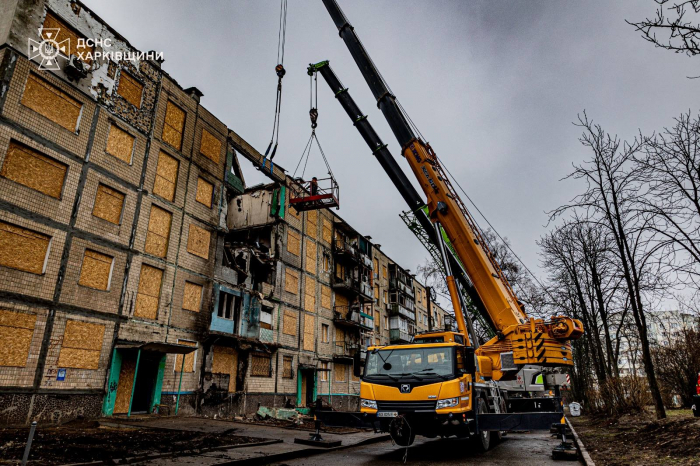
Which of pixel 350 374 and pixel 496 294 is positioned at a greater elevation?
pixel 496 294

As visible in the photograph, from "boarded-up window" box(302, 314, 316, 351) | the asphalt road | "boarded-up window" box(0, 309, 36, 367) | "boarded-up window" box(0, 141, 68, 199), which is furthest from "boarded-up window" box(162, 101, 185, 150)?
the asphalt road

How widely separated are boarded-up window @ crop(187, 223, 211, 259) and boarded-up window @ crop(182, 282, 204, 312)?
165 centimetres

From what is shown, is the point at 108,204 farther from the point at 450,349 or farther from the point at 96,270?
the point at 450,349

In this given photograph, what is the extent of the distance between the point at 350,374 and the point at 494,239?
641 inches

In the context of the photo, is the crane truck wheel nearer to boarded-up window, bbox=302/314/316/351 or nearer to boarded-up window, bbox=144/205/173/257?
boarded-up window, bbox=144/205/173/257

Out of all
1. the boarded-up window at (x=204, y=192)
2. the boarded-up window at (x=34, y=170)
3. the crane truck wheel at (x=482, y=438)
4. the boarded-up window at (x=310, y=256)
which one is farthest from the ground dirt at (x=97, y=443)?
the boarded-up window at (x=310, y=256)

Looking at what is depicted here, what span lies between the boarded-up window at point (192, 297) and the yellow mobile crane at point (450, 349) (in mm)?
11770

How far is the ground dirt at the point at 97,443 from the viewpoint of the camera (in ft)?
24.0

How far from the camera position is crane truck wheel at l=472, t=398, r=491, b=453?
963cm

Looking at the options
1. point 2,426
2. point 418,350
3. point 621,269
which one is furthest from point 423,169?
point 2,426

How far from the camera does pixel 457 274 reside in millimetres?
14797

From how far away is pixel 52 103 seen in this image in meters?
16.1

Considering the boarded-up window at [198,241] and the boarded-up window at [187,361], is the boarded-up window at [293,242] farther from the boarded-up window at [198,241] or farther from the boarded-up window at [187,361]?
the boarded-up window at [187,361]

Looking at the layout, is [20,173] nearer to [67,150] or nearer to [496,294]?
[67,150]
